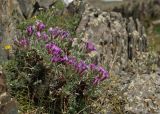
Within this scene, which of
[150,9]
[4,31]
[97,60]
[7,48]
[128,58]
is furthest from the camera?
[150,9]

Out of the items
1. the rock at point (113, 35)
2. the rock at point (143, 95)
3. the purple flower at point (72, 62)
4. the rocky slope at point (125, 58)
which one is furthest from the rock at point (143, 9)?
the purple flower at point (72, 62)

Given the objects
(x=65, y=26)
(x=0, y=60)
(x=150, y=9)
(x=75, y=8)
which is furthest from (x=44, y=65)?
(x=150, y=9)

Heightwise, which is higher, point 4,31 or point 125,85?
point 4,31

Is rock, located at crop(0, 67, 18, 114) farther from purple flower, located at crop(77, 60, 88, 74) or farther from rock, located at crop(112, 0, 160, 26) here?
rock, located at crop(112, 0, 160, 26)

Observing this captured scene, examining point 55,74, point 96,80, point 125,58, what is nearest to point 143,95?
point 96,80

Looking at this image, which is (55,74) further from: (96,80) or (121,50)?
(121,50)

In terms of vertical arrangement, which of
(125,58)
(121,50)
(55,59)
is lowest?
(125,58)

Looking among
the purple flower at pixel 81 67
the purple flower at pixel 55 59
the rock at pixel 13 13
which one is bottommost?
the purple flower at pixel 81 67

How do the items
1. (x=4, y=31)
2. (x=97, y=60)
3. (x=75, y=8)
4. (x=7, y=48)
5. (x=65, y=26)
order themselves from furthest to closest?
(x=75, y=8), (x=65, y=26), (x=97, y=60), (x=4, y=31), (x=7, y=48)

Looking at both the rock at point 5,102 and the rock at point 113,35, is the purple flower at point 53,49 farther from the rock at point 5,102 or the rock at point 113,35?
the rock at point 113,35

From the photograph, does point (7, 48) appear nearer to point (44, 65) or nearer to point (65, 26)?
point (44, 65)

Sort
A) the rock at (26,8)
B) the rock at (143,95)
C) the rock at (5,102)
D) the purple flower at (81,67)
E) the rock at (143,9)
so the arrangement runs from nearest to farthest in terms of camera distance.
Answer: the rock at (5,102), the purple flower at (81,67), the rock at (143,95), the rock at (26,8), the rock at (143,9)
